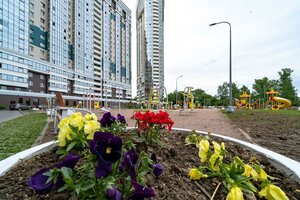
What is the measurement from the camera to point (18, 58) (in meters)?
42.0

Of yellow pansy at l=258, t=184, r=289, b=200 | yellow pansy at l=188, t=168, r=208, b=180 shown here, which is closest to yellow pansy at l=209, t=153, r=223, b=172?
yellow pansy at l=188, t=168, r=208, b=180

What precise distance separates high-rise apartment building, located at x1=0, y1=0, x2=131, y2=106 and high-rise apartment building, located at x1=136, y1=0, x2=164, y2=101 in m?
10.8

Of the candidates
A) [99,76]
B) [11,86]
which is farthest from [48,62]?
[99,76]

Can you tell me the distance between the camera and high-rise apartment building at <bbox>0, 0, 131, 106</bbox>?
40.8 m

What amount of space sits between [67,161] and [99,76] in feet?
250

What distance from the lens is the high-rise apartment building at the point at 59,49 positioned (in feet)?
134

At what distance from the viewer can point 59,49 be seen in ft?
175

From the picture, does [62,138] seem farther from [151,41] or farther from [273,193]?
[151,41]

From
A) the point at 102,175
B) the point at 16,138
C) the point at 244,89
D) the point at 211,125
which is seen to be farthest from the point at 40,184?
the point at 244,89

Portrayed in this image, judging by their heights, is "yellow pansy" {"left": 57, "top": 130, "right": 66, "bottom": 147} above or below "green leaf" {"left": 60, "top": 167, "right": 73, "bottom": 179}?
above

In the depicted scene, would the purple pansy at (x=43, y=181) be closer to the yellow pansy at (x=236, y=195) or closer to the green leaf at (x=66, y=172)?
the green leaf at (x=66, y=172)

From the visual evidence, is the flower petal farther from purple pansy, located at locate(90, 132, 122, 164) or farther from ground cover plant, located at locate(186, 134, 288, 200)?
ground cover plant, located at locate(186, 134, 288, 200)

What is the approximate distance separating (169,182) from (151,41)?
85761 millimetres

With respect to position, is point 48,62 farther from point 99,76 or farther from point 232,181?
point 232,181
